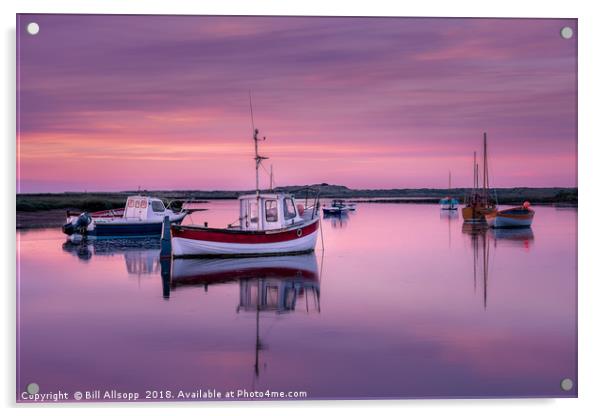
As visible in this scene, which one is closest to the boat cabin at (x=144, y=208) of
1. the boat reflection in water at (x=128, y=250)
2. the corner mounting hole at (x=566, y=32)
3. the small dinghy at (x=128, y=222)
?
the small dinghy at (x=128, y=222)

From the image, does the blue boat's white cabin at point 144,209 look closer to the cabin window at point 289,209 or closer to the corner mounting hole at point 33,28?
the cabin window at point 289,209

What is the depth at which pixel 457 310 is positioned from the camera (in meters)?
12.2

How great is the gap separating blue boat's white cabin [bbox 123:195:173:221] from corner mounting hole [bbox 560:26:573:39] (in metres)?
20.7

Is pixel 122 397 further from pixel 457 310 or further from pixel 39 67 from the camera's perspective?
pixel 457 310

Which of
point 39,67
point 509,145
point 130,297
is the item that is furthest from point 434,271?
point 39,67

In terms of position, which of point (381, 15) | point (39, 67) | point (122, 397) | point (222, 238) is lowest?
point (122, 397)

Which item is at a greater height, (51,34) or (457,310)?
(51,34)

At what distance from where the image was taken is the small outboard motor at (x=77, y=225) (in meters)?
25.8

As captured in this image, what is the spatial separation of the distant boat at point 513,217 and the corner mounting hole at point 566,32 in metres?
22.2

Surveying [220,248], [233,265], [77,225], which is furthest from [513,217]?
[77,225]

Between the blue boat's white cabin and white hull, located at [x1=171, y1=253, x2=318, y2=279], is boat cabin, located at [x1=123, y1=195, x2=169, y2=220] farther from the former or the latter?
white hull, located at [x1=171, y1=253, x2=318, y2=279]

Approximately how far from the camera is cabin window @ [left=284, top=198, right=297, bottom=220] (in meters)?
19.1

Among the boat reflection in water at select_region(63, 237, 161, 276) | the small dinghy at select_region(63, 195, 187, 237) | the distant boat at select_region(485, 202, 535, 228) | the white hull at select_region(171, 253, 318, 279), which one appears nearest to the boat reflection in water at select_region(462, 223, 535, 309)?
the distant boat at select_region(485, 202, 535, 228)

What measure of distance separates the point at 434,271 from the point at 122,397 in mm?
10903
